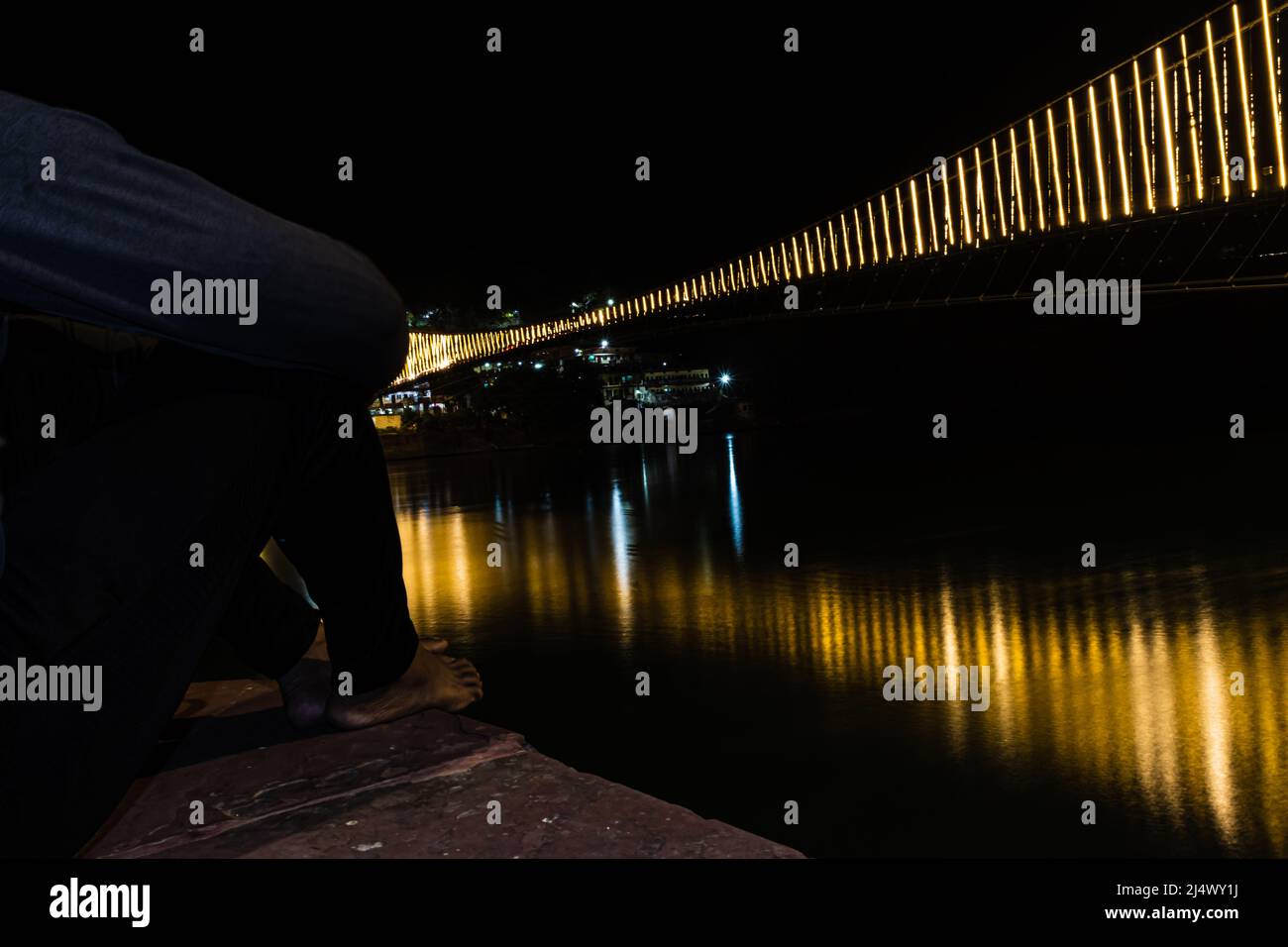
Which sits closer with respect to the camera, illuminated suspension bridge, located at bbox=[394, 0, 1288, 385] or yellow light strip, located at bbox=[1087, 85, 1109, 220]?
illuminated suspension bridge, located at bbox=[394, 0, 1288, 385]

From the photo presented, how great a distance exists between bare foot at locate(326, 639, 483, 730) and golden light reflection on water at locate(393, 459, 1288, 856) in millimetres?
1725

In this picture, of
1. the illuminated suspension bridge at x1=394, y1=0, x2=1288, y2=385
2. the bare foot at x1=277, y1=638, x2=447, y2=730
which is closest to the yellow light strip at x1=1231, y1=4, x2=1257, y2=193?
the illuminated suspension bridge at x1=394, y1=0, x2=1288, y2=385

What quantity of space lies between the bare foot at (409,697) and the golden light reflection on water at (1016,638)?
1725 millimetres

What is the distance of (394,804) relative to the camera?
2.07 meters

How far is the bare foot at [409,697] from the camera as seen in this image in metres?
2.43

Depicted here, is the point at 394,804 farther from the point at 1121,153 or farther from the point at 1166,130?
the point at 1121,153

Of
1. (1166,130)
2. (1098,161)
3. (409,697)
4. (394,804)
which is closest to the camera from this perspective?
(394,804)

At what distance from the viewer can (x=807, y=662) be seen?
16.6 feet

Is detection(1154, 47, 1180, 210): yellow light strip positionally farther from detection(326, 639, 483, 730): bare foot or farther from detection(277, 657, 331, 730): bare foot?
detection(277, 657, 331, 730): bare foot

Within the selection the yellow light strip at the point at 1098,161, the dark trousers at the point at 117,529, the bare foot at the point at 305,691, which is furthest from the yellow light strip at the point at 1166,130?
the dark trousers at the point at 117,529

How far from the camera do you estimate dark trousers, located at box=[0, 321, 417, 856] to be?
92cm

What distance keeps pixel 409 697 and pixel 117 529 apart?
1620 mm

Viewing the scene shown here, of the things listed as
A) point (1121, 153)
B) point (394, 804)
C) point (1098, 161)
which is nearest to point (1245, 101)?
point (1121, 153)

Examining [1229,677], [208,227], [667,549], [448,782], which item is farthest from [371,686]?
[667,549]
